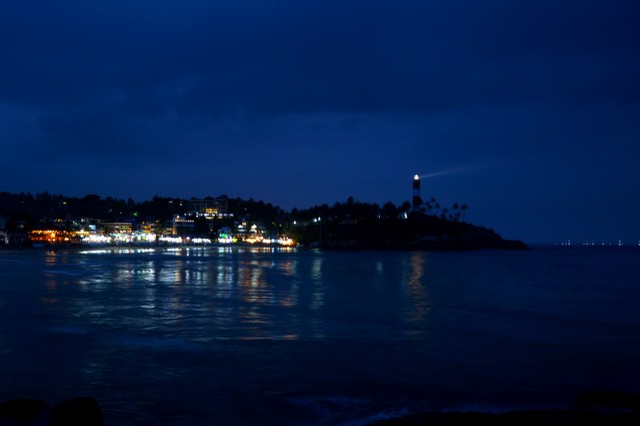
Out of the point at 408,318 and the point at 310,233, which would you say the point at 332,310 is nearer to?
the point at 408,318

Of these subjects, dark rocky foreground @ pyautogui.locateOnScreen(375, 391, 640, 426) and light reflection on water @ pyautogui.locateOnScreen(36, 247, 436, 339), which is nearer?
dark rocky foreground @ pyautogui.locateOnScreen(375, 391, 640, 426)

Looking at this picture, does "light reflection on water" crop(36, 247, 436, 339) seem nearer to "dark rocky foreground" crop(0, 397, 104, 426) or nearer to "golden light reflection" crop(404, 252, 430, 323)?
"golden light reflection" crop(404, 252, 430, 323)

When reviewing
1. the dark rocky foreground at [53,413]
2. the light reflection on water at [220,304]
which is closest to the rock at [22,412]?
the dark rocky foreground at [53,413]

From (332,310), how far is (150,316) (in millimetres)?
7989

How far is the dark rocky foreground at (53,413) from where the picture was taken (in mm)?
7035

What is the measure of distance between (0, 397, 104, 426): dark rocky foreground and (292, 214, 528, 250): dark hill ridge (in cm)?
14512

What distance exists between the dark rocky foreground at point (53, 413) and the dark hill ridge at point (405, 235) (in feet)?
476

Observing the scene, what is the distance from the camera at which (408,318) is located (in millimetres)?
21938

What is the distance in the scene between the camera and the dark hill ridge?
6073 inches

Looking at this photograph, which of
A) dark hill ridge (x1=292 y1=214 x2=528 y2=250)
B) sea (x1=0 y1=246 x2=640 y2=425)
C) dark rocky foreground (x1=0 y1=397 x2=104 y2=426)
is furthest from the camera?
dark hill ridge (x1=292 y1=214 x2=528 y2=250)

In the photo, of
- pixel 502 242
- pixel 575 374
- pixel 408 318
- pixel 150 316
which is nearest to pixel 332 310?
pixel 408 318

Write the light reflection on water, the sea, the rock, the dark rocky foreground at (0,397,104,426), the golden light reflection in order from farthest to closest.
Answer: the golden light reflection, the light reflection on water, the sea, the rock, the dark rocky foreground at (0,397,104,426)

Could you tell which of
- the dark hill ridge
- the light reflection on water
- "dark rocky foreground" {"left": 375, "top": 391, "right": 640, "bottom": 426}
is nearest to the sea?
the light reflection on water

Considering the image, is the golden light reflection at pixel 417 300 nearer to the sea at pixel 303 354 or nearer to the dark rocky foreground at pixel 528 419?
the sea at pixel 303 354
